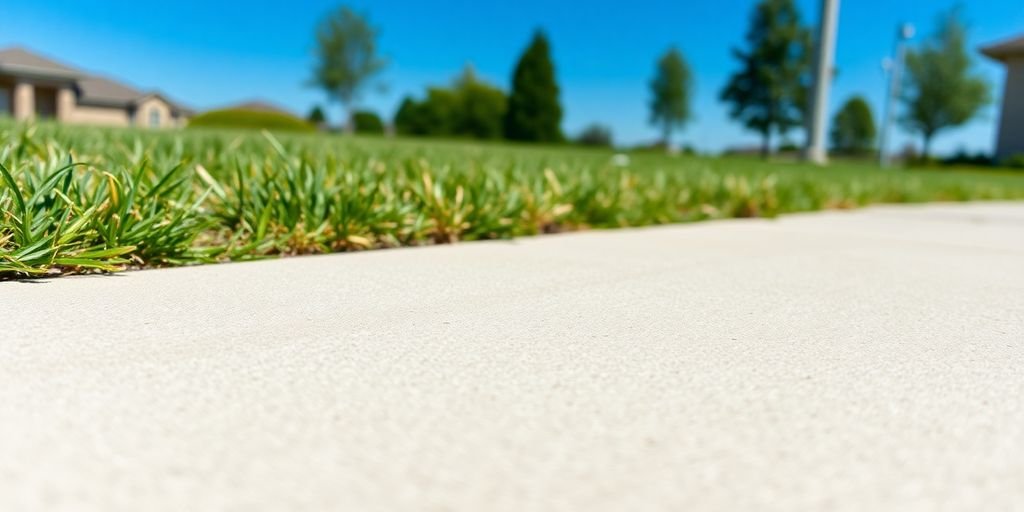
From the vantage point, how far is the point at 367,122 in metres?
51.2

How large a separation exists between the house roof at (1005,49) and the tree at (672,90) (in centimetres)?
3051

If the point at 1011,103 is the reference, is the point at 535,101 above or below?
above

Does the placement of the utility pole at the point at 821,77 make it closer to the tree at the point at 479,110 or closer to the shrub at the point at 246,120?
the shrub at the point at 246,120

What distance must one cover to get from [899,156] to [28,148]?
1952 inches

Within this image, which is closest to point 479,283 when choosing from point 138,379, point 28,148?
point 138,379

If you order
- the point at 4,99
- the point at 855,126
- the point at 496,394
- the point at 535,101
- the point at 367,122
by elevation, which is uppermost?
the point at 855,126

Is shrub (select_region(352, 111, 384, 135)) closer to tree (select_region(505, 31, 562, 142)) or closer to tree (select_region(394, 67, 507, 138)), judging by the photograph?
tree (select_region(394, 67, 507, 138))

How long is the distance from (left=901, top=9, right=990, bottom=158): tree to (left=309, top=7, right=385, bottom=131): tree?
32068 mm

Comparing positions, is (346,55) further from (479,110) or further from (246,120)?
(246,120)

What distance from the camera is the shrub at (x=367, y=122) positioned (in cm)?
5053

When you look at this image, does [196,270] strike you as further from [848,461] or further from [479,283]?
[848,461]

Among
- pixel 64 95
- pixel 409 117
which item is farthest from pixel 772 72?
pixel 64 95

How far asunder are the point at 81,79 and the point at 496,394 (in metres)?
35.1

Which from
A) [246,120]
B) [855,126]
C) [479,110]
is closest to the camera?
[246,120]
